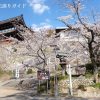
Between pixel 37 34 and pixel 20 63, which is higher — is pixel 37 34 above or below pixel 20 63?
above

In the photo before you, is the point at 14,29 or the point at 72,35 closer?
the point at 72,35

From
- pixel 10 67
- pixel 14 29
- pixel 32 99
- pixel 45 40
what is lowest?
pixel 32 99

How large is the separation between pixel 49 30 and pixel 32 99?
1537cm

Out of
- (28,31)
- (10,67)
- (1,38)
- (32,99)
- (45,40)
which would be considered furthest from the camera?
(1,38)

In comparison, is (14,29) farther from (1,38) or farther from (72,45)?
(72,45)

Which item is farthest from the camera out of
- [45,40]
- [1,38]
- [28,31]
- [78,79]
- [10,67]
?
[1,38]

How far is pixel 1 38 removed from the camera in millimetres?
41281

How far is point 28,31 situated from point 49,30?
247cm

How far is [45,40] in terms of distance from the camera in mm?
30172

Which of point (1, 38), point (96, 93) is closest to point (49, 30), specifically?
point (1, 38)

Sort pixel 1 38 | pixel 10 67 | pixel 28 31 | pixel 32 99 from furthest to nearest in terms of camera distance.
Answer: pixel 1 38 → pixel 10 67 → pixel 28 31 → pixel 32 99

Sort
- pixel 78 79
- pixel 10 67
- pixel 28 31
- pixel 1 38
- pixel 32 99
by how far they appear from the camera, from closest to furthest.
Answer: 1. pixel 32 99
2. pixel 78 79
3. pixel 28 31
4. pixel 10 67
5. pixel 1 38

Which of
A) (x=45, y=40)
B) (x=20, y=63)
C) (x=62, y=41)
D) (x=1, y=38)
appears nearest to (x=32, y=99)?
(x=45, y=40)

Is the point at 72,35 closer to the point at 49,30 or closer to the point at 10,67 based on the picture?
the point at 49,30
